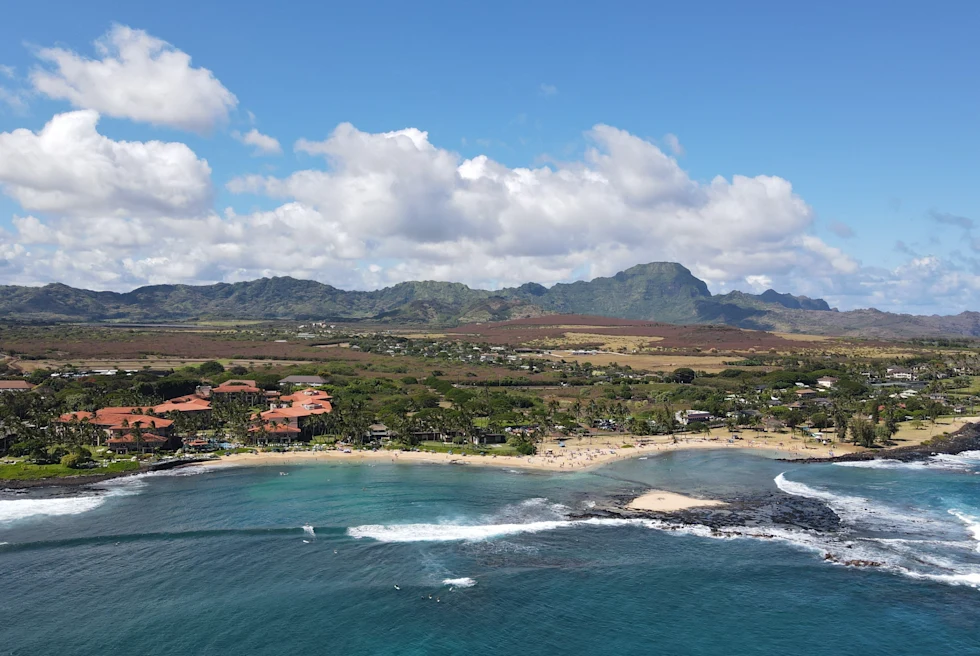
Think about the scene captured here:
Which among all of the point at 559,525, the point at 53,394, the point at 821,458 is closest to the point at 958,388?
the point at 821,458

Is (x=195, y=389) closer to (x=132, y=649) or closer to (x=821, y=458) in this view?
(x=132, y=649)

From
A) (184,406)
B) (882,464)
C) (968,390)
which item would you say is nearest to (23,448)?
(184,406)

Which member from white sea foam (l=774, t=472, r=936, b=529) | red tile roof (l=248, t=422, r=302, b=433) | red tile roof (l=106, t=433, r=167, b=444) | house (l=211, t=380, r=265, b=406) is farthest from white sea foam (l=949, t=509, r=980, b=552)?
house (l=211, t=380, r=265, b=406)

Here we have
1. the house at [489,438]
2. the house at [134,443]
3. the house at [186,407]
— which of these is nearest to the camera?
the house at [134,443]

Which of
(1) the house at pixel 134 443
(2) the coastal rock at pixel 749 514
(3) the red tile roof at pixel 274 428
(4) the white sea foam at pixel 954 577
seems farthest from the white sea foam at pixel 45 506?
(4) the white sea foam at pixel 954 577

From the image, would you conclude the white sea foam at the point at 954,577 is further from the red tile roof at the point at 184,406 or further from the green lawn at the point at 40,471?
the red tile roof at the point at 184,406

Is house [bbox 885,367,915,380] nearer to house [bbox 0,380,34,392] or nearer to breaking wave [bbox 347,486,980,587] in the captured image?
breaking wave [bbox 347,486,980,587]
